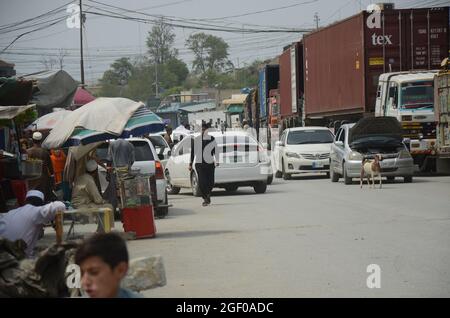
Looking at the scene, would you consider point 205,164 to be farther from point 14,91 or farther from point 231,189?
point 14,91

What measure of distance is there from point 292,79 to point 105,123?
29.6 meters

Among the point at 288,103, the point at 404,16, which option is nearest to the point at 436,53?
the point at 404,16

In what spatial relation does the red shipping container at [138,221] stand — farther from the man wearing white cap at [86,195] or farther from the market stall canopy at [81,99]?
the market stall canopy at [81,99]

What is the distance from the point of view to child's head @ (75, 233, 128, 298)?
16.5ft

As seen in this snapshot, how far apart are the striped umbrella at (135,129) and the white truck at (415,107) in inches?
569

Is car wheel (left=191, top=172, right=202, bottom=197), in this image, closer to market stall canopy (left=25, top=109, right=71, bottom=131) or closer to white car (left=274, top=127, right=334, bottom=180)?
market stall canopy (left=25, top=109, right=71, bottom=131)

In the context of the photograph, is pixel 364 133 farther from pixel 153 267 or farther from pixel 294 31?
pixel 294 31

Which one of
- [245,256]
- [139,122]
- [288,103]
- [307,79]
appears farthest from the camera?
[288,103]

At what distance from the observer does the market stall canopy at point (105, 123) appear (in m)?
15.0

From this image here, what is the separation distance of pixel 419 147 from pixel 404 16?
16.7ft

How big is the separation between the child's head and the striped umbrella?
1007 cm

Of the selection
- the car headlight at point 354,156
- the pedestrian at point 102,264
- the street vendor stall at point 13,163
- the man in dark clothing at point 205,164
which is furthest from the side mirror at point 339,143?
the pedestrian at point 102,264

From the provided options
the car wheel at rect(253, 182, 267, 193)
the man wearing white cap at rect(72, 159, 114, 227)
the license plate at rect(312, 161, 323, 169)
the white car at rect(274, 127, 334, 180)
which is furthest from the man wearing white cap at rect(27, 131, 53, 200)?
the license plate at rect(312, 161, 323, 169)

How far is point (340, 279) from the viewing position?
9.96 m
